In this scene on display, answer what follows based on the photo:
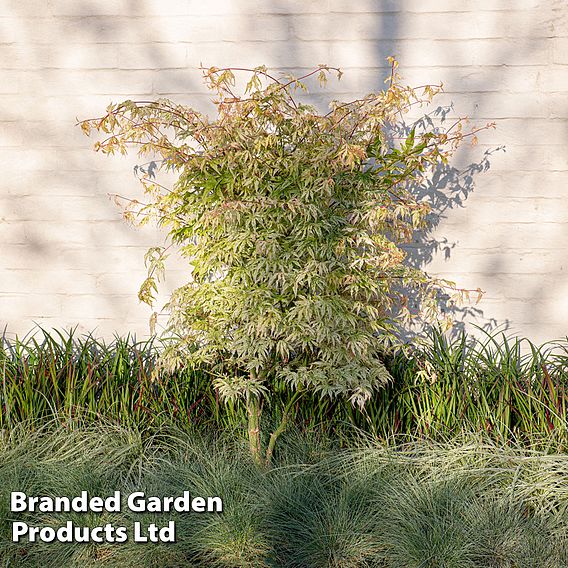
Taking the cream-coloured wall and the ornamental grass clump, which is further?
the cream-coloured wall

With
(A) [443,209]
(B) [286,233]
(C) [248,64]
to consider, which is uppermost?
(C) [248,64]

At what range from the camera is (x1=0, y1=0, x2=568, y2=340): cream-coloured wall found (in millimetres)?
4719

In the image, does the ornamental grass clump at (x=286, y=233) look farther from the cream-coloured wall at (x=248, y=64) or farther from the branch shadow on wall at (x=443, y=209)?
the cream-coloured wall at (x=248, y=64)

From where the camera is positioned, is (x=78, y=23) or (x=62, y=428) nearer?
(x=62, y=428)

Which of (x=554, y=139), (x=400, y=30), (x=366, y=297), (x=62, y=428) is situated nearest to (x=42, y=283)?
(x=62, y=428)

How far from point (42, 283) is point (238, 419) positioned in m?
1.71

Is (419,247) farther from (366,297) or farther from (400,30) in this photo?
(400,30)

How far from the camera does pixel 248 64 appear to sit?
15.7 ft

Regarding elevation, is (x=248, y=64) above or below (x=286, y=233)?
above

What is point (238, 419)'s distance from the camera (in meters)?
4.46

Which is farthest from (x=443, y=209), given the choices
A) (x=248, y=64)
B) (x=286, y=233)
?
(x=248, y=64)

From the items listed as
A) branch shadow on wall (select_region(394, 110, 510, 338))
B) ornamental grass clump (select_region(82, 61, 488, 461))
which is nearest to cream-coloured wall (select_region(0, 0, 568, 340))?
branch shadow on wall (select_region(394, 110, 510, 338))

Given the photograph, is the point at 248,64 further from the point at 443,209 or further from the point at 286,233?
the point at 443,209

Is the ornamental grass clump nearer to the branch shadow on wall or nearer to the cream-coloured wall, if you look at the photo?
A: the branch shadow on wall
